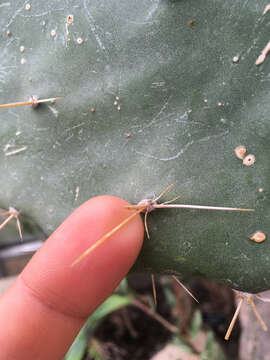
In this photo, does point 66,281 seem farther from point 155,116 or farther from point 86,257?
point 155,116

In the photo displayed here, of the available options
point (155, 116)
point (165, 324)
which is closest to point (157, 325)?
point (165, 324)

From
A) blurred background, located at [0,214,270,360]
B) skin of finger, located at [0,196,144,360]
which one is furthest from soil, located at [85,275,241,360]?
skin of finger, located at [0,196,144,360]

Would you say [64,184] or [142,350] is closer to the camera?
[64,184]

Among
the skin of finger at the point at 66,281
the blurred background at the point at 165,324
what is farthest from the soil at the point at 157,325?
the skin of finger at the point at 66,281

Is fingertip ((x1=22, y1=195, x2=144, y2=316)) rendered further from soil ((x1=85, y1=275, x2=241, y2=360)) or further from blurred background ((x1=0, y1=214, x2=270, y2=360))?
soil ((x1=85, y1=275, x2=241, y2=360))

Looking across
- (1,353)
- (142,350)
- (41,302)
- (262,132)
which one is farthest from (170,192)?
(142,350)

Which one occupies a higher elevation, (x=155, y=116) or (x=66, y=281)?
(x=155, y=116)

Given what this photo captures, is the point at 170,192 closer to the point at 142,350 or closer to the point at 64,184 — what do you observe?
the point at 64,184
